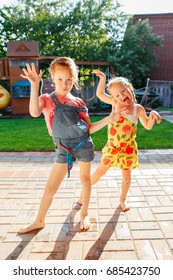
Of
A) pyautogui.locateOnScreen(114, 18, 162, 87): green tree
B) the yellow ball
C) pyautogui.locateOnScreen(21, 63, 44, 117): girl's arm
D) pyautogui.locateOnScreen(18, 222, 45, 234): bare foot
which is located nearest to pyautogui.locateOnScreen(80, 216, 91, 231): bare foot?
pyautogui.locateOnScreen(18, 222, 45, 234): bare foot

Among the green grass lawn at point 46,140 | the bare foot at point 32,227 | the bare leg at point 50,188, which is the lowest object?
the bare foot at point 32,227

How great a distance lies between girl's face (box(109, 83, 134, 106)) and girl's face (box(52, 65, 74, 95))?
0.46 metres

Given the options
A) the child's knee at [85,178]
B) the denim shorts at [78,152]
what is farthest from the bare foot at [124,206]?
the denim shorts at [78,152]

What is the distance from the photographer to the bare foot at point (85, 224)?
242 centimetres

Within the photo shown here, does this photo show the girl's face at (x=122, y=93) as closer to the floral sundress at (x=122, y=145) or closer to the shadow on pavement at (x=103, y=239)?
the floral sundress at (x=122, y=145)

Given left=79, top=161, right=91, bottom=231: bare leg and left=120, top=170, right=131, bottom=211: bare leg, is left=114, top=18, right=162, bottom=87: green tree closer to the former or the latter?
left=120, top=170, right=131, bottom=211: bare leg

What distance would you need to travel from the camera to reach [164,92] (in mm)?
16297

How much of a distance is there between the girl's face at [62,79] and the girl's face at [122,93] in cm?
46

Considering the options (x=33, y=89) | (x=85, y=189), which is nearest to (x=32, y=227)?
(x=85, y=189)

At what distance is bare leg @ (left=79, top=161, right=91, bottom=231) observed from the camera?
231 centimetres
